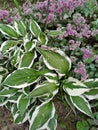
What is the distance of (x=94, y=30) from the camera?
2467 mm

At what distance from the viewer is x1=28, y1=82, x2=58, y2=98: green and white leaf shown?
6.79 ft

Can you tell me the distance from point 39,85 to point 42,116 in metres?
0.21

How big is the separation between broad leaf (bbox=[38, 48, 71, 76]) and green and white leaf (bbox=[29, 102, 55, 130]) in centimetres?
25

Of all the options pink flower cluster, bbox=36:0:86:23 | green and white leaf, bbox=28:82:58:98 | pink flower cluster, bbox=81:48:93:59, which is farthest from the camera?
pink flower cluster, bbox=36:0:86:23

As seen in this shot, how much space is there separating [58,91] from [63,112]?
0.17 meters

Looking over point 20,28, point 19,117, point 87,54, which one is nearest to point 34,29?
point 20,28

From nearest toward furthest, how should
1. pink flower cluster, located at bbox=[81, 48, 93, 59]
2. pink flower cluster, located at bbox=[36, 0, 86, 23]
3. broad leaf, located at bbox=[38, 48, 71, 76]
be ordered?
broad leaf, located at bbox=[38, 48, 71, 76]
pink flower cluster, located at bbox=[81, 48, 93, 59]
pink flower cluster, located at bbox=[36, 0, 86, 23]

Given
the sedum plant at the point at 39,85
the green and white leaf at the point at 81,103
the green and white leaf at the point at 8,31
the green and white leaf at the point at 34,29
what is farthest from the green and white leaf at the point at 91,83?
the green and white leaf at the point at 8,31

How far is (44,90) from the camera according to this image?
83.0 inches

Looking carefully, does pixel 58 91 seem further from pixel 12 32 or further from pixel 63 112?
pixel 12 32

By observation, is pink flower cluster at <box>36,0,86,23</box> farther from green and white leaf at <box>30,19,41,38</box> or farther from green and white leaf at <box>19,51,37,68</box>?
green and white leaf at <box>19,51,37,68</box>

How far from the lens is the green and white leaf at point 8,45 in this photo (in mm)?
2412

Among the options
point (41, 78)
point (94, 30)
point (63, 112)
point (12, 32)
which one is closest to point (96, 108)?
point (63, 112)

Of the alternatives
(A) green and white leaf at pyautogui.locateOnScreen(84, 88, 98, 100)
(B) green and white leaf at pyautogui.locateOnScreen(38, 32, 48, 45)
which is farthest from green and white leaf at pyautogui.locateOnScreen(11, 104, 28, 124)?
(B) green and white leaf at pyautogui.locateOnScreen(38, 32, 48, 45)
